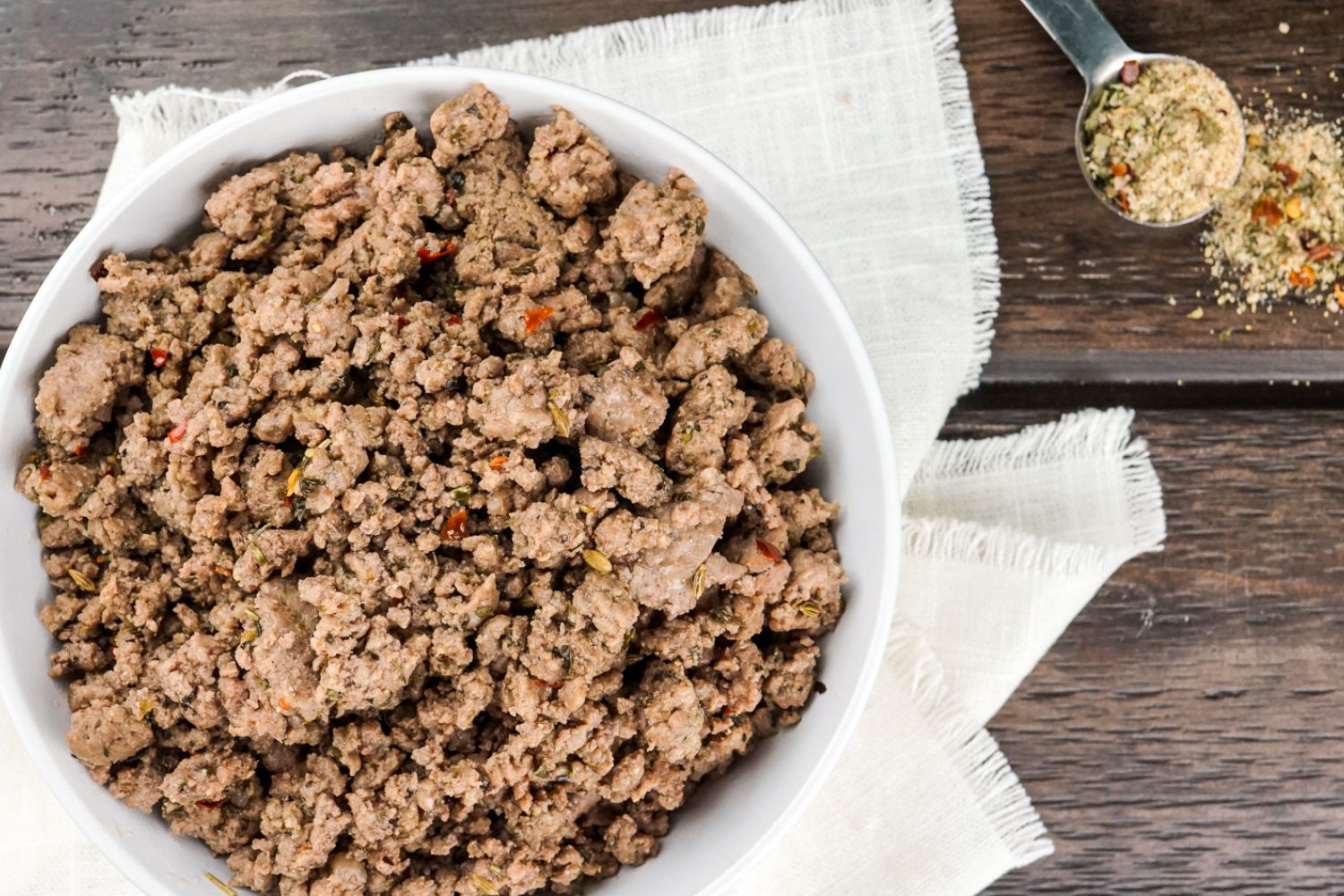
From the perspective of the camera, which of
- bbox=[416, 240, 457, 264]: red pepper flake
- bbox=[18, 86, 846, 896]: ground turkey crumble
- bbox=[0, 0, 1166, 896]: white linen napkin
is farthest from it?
bbox=[0, 0, 1166, 896]: white linen napkin

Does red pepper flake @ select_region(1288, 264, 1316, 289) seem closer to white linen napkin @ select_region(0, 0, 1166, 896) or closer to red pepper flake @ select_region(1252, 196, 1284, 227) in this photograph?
red pepper flake @ select_region(1252, 196, 1284, 227)

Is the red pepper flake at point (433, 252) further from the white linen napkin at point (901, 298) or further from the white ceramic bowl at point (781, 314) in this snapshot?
the white linen napkin at point (901, 298)

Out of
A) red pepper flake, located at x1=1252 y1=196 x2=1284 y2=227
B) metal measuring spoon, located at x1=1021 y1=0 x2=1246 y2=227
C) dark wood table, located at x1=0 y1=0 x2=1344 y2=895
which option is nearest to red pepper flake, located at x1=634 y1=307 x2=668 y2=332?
dark wood table, located at x1=0 y1=0 x2=1344 y2=895

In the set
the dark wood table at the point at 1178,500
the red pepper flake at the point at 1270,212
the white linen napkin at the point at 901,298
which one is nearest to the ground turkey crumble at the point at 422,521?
the white linen napkin at the point at 901,298

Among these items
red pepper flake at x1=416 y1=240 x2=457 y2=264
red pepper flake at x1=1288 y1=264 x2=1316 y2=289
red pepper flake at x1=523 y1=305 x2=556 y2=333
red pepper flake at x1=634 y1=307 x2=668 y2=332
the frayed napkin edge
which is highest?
red pepper flake at x1=416 y1=240 x2=457 y2=264

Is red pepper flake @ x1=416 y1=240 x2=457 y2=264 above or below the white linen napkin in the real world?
above

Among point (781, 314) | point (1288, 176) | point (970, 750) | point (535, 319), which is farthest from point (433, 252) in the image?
point (1288, 176)
